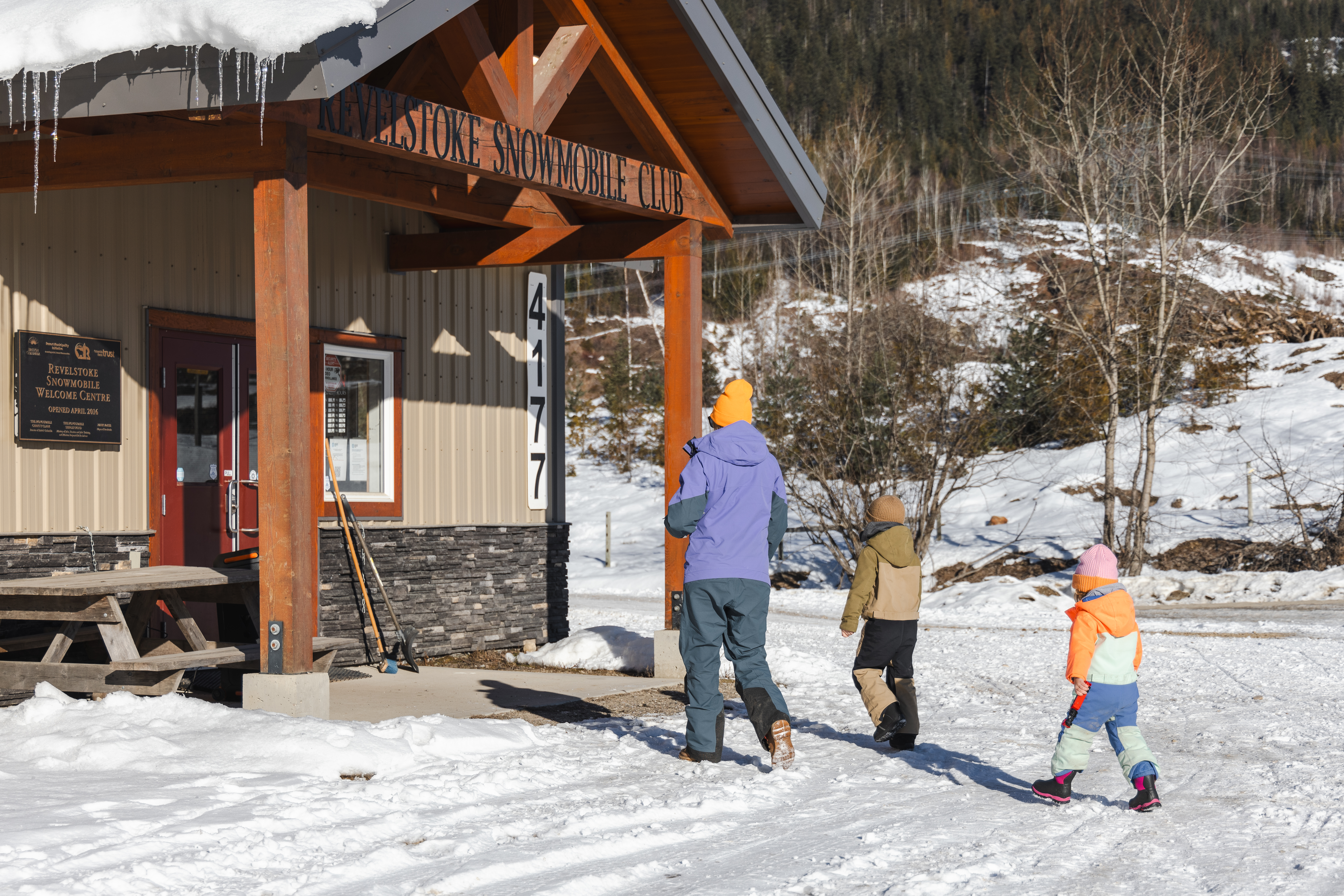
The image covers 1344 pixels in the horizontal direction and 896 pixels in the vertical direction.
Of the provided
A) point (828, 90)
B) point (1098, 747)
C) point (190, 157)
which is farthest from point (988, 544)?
point (828, 90)

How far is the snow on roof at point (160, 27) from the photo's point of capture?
18.6 ft

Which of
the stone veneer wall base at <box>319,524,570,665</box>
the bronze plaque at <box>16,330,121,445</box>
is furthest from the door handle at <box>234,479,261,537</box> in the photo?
the bronze plaque at <box>16,330,121,445</box>

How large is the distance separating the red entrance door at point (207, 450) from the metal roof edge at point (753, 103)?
364 cm

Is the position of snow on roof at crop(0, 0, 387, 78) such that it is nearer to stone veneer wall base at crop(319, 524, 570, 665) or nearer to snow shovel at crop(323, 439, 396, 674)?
snow shovel at crop(323, 439, 396, 674)

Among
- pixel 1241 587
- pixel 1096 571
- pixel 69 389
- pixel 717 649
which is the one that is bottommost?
pixel 1241 587

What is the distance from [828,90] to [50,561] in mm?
65431

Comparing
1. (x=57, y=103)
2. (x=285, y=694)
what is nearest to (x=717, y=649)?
(x=285, y=694)

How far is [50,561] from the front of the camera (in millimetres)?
7938

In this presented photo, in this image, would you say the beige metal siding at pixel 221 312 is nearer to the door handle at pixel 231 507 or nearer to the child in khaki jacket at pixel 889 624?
the door handle at pixel 231 507

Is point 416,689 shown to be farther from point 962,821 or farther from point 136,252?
point 962,821

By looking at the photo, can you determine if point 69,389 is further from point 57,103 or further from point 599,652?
point 599,652

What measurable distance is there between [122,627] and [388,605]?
121 inches

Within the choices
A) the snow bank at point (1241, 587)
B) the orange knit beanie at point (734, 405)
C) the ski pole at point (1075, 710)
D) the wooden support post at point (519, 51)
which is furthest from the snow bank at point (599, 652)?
the snow bank at point (1241, 587)

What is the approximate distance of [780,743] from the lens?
6.04 meters
